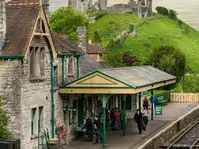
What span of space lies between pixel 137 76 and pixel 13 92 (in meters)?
11.7

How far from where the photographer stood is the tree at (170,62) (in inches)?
3184

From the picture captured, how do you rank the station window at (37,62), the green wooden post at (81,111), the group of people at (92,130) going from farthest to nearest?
the green wooden post at (81,111)
the group of people at (92,130)
the station window at (37,62)

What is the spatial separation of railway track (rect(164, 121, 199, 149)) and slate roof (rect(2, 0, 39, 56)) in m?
12.2

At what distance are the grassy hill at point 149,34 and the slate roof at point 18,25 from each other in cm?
7745

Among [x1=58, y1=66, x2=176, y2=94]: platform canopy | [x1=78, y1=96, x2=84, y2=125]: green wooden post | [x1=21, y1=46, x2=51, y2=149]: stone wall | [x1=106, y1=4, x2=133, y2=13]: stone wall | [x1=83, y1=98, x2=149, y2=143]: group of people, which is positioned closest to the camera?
[x1=21, y1=46, x2=51, y2=149]: stone wall

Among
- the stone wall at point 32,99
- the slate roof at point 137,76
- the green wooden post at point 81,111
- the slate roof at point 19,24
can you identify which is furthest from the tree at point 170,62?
the slate roof at point 19,24

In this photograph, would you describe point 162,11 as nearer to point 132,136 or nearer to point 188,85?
point 188,85

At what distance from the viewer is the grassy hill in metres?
119

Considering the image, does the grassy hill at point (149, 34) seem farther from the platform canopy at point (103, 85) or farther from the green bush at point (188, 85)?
the platform canopy at point (103, 85)

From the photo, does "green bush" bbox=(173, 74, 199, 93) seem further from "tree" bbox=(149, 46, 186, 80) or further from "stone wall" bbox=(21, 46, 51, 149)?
"stone wall" bbox=(21, 46, 51, 149)

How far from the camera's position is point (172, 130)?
43156 millimetres

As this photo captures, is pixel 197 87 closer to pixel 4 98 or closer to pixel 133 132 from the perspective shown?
pixel 133 132

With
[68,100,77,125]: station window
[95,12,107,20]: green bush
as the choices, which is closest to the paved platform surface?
[68,100,77,125]: station window

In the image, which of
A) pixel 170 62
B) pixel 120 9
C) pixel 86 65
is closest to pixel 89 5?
pixel 120 9
